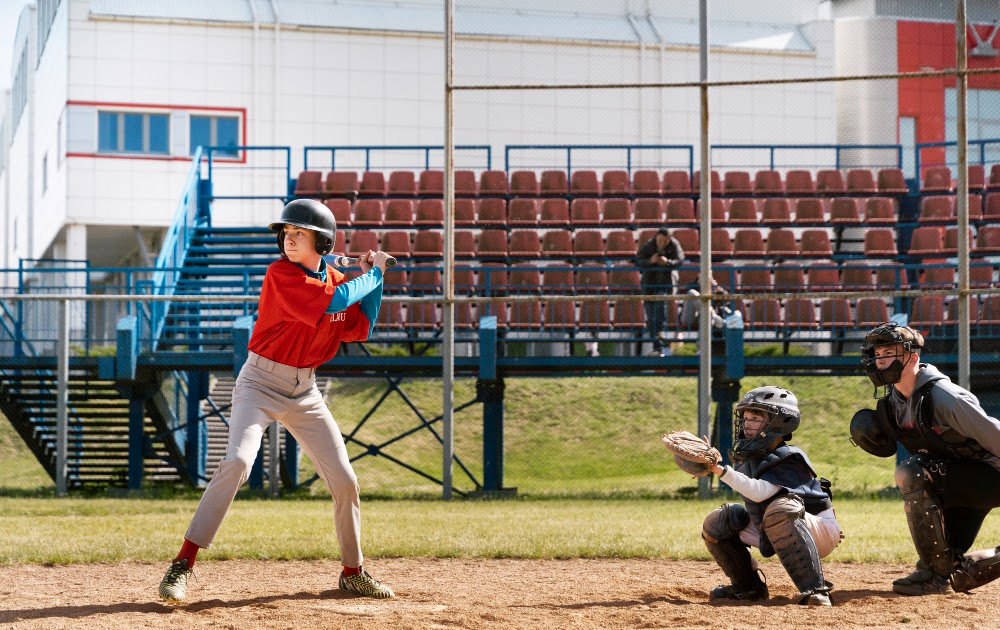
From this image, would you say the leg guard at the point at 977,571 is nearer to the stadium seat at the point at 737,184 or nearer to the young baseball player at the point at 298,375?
the young baseball player at the point at 298,375

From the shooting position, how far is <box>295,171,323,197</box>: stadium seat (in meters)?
19.8

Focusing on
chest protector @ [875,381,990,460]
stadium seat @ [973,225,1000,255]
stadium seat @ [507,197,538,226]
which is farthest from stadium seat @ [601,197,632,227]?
chest protector @ [875,381,990,460]

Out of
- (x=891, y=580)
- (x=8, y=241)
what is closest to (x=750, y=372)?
(x=891, y=580)

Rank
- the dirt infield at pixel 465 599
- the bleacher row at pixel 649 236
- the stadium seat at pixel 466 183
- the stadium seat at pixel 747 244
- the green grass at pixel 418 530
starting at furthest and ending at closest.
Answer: the stadium seat at pixel 466 183 < the stadium seat at pixel 747 244 < the bleacher row at pixel 649 236 < the green grass at pixel 418 530 < the dirt infield at pixel 465 599

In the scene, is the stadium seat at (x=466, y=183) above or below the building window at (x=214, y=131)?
below

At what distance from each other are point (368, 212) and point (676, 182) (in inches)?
198

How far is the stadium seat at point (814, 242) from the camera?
1767 cm

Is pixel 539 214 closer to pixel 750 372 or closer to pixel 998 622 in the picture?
pixel 750 372

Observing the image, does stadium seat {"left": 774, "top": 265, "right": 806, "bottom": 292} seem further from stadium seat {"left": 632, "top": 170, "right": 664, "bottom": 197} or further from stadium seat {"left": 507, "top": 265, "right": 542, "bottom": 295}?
stadium seat {"left": 632, "top": 170, "right": 664, "bottom": 197}

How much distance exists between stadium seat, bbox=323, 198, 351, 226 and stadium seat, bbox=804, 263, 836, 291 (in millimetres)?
6476

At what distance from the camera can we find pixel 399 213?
62.1ft

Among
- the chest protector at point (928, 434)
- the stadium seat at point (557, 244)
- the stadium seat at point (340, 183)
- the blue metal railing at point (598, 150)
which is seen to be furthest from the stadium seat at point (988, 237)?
the chest protector at point (928, 434)

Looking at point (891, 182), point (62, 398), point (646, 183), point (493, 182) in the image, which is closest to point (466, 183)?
point (493, 182)

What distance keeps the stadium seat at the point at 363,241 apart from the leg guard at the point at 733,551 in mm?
11885
